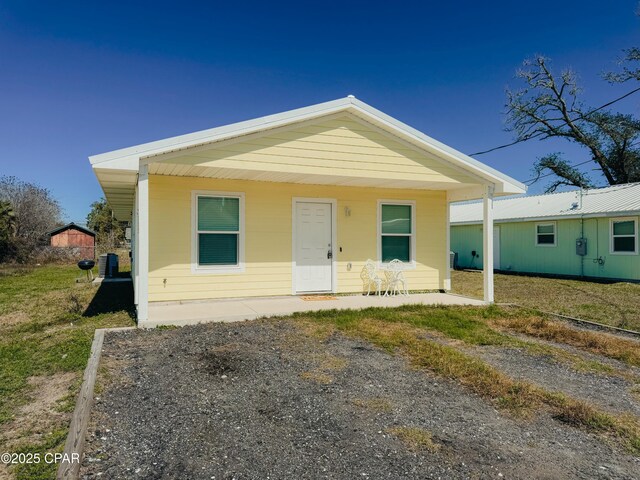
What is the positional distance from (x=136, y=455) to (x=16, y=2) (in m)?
12.0

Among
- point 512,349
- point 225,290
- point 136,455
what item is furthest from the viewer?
point 225,290

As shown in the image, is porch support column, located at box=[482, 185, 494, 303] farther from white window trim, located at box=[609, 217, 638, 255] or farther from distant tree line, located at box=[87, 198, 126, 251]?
distant tree line, located at box=[87, 198, 126, 251]

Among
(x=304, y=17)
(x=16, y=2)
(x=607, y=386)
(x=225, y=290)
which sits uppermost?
(x=304, y=17)

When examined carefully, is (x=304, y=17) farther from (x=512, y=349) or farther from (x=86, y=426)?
(x=86, y=426)

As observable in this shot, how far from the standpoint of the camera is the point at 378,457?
2885 mm

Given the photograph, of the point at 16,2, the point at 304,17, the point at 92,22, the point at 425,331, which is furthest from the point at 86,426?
the point at 304,17

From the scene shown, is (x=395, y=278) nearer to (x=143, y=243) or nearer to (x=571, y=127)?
(x=143, y=243)

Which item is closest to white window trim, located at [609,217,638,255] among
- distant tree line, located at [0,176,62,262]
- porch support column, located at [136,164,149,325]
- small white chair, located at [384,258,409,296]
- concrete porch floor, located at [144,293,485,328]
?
concrete porch floor, located at [144,293,485,328]

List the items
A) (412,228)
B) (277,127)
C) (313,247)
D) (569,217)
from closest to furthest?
1. (277,127)
2. (313,247)
3. (412,228)
4. (569,217)

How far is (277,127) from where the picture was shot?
7.81 metres

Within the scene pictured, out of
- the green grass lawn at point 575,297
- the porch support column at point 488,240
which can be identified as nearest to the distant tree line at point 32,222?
the green grass lawn at point 575,297

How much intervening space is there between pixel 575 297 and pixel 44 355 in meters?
12.4

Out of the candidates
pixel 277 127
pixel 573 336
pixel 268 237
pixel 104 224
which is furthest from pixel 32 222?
pixel 573 336

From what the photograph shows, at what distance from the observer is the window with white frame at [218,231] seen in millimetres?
8742
